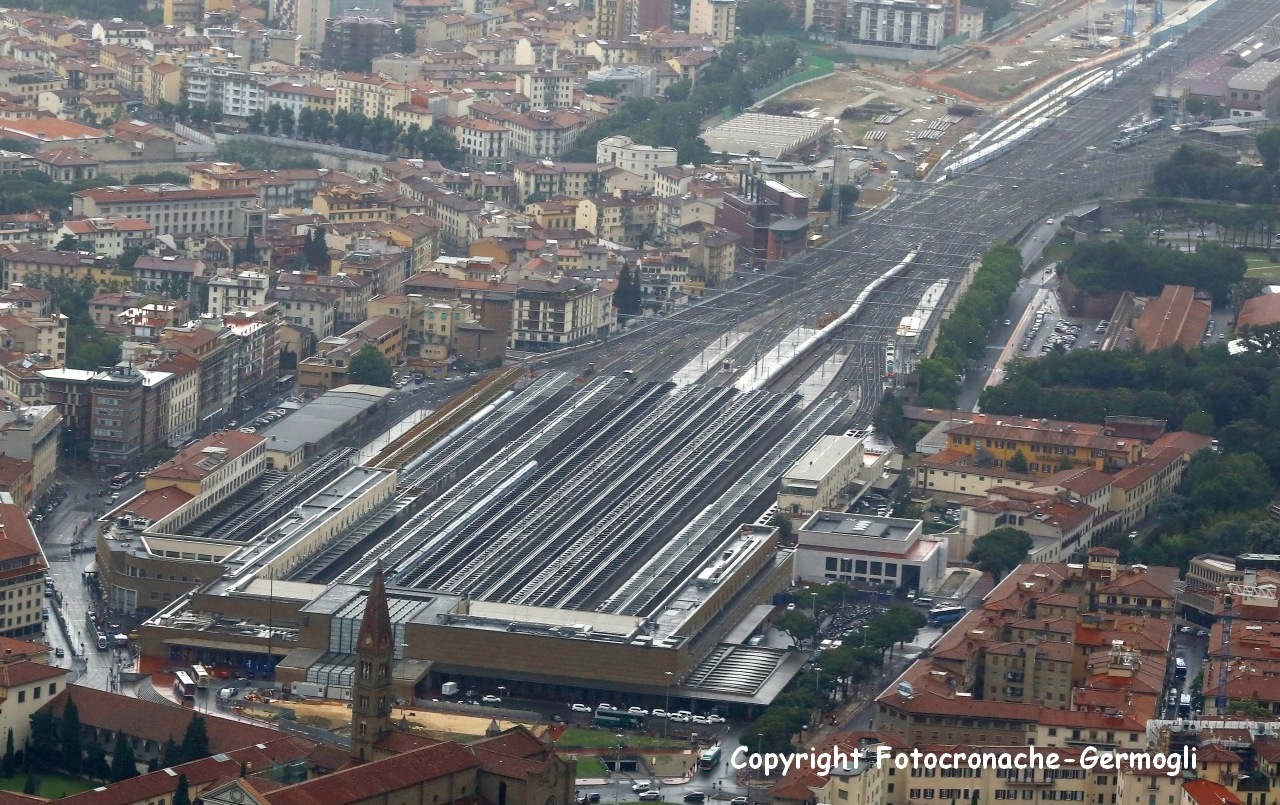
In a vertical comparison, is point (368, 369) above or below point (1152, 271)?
below

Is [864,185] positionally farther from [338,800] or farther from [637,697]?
[338,800]

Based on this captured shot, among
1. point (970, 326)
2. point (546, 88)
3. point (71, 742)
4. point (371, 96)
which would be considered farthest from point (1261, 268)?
point (71, 742)

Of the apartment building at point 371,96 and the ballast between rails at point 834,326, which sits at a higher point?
the apartment building at point 371,96

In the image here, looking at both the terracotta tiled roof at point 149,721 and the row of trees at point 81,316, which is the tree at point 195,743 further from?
the row of trees at point 81,316

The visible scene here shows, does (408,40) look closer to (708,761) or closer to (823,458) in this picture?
(823,458)

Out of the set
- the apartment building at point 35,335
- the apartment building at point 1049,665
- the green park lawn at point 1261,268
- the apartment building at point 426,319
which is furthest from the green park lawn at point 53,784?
the green park lawn at point 1261,268

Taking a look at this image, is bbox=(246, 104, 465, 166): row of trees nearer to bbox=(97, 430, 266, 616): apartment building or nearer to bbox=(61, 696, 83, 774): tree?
bbox=(97, 430, 266, 616): apartment building

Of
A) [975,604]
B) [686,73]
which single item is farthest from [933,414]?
[686,73]

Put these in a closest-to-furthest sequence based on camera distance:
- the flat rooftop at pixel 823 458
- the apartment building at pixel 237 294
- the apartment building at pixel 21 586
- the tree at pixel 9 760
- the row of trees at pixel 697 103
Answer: the tree at pixel 9 760, the apartment building at pixel 21 586, the flat rooftop at pixel 823 458, the apartment building at pixel 237 294, the row of trees at pixel 697 103
